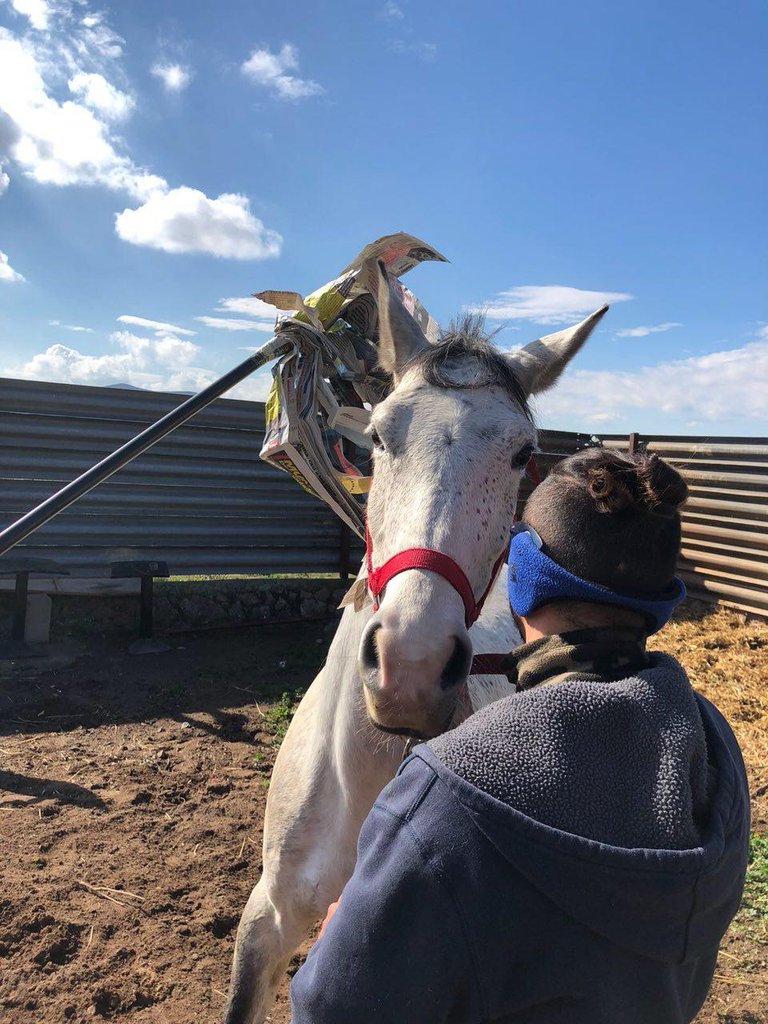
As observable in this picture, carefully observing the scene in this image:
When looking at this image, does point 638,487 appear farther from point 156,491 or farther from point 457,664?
point 156,491

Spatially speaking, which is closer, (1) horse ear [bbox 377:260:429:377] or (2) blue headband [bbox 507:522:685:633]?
(2) blue headband [bbox 507:522:685:633]

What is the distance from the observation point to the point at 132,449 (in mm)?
2609

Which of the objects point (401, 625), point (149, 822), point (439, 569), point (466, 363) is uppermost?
point (466, 363)

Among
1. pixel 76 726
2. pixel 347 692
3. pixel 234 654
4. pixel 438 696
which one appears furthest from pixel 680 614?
pixel 438 696

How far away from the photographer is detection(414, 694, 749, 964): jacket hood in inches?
33.2

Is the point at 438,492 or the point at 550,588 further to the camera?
the point at 438,492

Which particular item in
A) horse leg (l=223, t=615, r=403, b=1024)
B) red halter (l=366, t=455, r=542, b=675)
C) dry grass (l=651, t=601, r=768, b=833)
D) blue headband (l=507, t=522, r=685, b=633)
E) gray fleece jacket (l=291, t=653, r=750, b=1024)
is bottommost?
dry grass (l=651, t=601, r=768, b=833)

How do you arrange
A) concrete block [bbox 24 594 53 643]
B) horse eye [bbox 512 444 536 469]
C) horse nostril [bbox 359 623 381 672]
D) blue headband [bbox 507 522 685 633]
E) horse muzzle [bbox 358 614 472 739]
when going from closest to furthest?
blue headband [bbox 507 522 685 633] → horse muzzle [bbox 358 614 472 739] → horse nostril [bbox 359 623 381 672] → horse eye [bbox 512 444 536 469] → concrete block [bbox 24 594 53 643]

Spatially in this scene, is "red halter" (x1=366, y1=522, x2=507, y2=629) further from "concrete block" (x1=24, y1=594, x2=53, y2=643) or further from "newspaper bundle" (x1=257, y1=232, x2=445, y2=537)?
"concrete block" (x1=24, y1=594, x2=53, y2=643)

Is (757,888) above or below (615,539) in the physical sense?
below

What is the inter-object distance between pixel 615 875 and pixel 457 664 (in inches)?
25.4

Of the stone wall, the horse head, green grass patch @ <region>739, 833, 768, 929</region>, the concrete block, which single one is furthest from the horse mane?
the concrete block

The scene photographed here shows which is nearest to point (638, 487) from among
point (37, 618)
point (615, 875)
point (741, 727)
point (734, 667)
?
point (615, 875)

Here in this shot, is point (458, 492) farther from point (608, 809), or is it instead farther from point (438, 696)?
point (608, 809)
